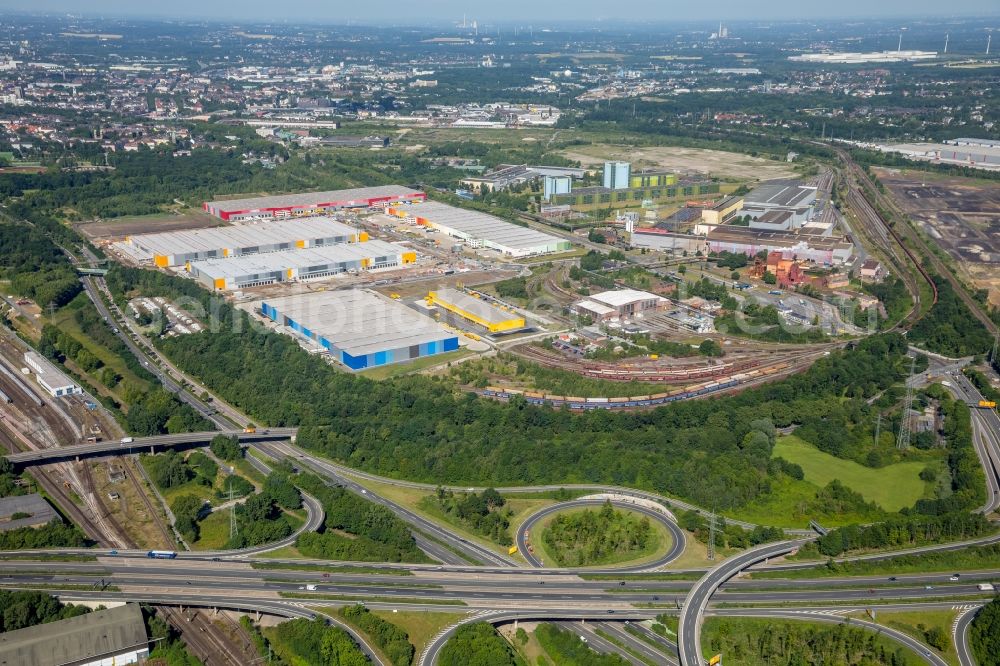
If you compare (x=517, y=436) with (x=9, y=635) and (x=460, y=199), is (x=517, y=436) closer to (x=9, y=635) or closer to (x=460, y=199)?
(x=9, y=635)

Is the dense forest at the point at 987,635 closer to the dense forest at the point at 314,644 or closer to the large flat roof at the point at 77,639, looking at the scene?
the dense forest at the point at 314,644

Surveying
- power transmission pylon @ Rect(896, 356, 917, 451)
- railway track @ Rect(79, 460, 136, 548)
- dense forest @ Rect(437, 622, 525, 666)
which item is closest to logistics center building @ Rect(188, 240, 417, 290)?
railway track @ Rect(79, 460, 136, 548)

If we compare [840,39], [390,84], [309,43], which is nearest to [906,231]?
[390,84]

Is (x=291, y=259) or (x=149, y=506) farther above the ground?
(x=291, y=259)

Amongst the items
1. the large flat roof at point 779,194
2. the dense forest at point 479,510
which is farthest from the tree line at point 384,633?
the large flat roof at point 779,194

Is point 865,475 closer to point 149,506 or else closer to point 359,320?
point 359,320

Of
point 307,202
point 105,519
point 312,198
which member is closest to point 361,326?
point 105,519

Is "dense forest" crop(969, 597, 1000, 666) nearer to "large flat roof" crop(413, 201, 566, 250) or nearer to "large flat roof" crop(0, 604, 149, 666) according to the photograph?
"large flat roof" crop(0, 604, 149, 666)
